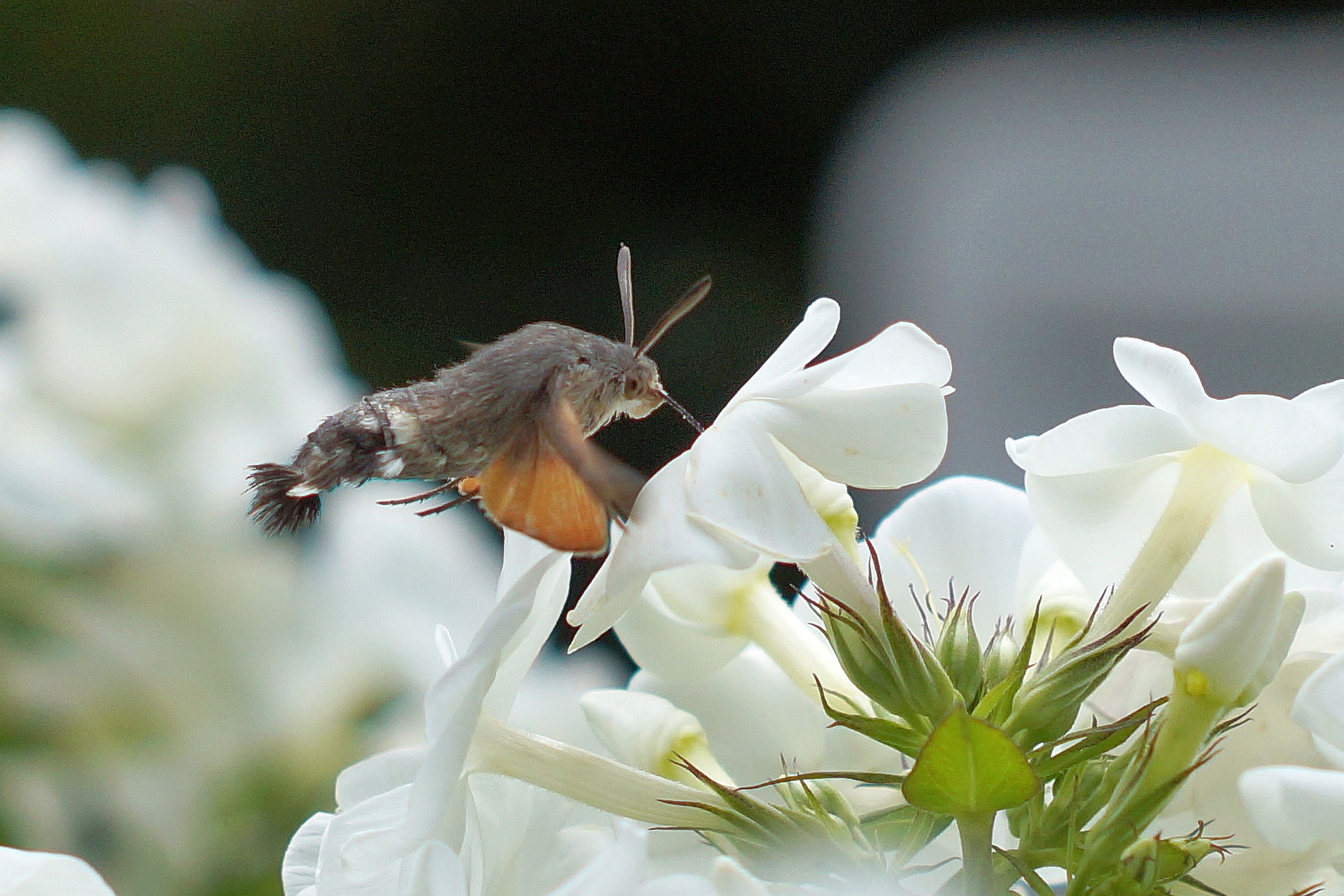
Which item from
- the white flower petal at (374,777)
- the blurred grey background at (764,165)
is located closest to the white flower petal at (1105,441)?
the white flower petal at (374,777)

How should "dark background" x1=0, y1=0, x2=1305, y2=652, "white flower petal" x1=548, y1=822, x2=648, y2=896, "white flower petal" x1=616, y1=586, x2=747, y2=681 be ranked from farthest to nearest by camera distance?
1. "dark background" x1=0, y1=0, x2=1305, y2=652
2. "white flower petal" x1=616, y1=586, x2=747, y2=681
3. "white flower petal" x1=548, y1=822, x2=648, y2=896

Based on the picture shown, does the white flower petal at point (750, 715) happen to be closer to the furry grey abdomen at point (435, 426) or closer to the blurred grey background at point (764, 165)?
the furry grey abdomen at point (435, 426)

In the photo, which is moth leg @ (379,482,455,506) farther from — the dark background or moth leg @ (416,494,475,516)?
the dark background

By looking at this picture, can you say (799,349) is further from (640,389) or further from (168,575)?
(168,575)

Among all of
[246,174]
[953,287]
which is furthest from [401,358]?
[953,287]

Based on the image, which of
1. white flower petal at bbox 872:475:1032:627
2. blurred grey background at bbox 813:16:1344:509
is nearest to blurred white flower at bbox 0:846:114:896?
white flower petal at bbox 872:475:1032:627

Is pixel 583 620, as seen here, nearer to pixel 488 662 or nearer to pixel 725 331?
pixel 488 662
